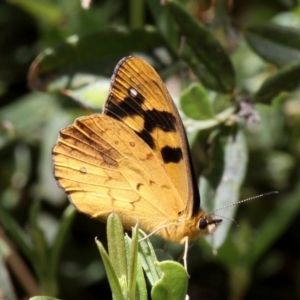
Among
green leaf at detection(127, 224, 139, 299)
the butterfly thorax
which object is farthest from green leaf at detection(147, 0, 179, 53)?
green leaf at detection(127, 224, 139, 299)

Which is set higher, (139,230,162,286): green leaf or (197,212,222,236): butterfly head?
(139,230,162,286): green leaf

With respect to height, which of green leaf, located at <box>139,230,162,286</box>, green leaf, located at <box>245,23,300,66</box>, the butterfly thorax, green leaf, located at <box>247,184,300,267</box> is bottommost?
green leaf, located at <box>247,184,300,267</box>

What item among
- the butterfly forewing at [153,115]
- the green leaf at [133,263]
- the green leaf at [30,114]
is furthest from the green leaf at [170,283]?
the green leaf at [30,114]

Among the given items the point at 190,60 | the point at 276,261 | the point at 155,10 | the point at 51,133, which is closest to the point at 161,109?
the point at 190,60

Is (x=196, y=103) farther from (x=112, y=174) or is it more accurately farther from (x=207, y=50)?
(x=112, y=174)

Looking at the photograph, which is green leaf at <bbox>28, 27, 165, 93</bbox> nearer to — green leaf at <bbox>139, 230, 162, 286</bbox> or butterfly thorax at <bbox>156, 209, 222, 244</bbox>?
butterfly thorax at <bbox>156, 209, 222, 244</bbox>

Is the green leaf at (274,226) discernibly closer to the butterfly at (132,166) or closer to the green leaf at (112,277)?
the butterfly at (132,166)

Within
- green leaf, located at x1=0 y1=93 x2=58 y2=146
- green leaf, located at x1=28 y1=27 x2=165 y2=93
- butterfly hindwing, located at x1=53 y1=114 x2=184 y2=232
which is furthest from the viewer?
green leaf, located at x1=0 y1=93 x2=58 y2=146

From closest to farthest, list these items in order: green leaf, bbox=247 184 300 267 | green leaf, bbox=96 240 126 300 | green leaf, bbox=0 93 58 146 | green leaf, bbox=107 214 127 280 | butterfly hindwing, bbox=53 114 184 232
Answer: green leaf, bbox=96 240 126 300
green leaf, bbox=107 214 127 280
butterfly hindwing, bbox=53 114 184 232
green leaf, bbox=247 184 300 267
green leaf, bbox=0 93 58 146
